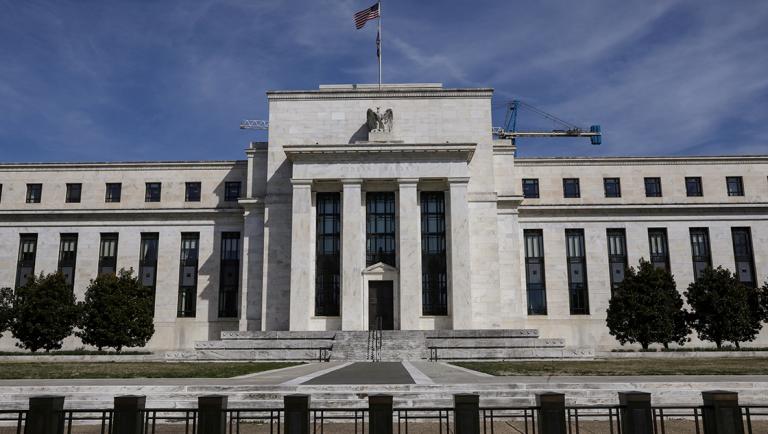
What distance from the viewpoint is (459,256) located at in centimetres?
4628

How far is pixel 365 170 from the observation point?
4759 centimetres

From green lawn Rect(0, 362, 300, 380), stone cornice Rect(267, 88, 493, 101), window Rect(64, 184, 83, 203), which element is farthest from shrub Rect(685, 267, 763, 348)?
window Rect(64, 184, 83, 203)

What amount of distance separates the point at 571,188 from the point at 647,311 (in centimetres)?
1531

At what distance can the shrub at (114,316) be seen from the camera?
137 ft

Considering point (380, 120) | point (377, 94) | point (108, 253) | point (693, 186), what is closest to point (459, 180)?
point (380, 120)

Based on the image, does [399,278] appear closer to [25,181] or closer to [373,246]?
[373,246]

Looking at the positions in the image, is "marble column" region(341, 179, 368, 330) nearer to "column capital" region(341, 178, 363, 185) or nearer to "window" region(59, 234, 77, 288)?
"column capital" region(341, 178, 363, 185)

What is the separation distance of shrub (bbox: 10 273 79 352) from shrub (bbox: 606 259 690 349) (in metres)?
36.3

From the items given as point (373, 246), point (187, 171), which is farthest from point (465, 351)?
point (187, 171)

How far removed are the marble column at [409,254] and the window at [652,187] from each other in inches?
812

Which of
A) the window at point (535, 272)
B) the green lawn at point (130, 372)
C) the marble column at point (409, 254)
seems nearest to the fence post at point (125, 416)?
the green lawn at point (130, 372)

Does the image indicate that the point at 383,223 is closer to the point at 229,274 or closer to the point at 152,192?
the point at 229,274

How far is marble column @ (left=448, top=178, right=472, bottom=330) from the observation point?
1789 inches

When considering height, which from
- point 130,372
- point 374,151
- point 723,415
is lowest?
point 130,372
